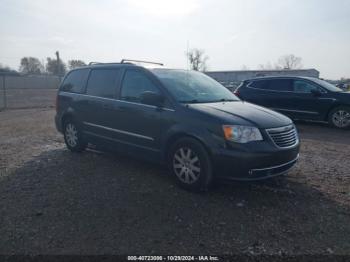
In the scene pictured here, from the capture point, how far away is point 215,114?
416cm

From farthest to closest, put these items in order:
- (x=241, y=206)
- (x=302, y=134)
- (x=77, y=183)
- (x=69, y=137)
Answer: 1. (x=302, y=134)
2. (x=69, y=137)
3. (x=77, y=183)
4. (x=241, y=206)

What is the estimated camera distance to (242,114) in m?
4.28

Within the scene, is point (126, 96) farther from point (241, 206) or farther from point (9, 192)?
point (241, 206)

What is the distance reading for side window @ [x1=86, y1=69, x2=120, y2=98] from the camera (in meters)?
5.54

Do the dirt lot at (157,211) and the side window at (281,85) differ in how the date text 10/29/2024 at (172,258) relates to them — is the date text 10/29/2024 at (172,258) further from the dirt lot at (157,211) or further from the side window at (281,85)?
the side window at (281,85)

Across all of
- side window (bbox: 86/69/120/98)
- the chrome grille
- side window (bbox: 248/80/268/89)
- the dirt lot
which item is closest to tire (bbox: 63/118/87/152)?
the dirt lot

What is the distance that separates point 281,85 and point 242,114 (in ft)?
23.8

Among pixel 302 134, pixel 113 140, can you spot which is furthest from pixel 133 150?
pixel 302 134

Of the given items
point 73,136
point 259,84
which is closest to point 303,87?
point 259,84

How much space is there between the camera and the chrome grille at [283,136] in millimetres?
4125

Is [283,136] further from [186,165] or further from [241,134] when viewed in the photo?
[186,165]

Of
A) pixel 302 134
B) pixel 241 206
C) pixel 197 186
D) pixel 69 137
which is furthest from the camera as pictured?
pixel 302 134

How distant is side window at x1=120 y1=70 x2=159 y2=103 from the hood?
91cm

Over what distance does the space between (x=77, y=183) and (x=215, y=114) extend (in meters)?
2.34
